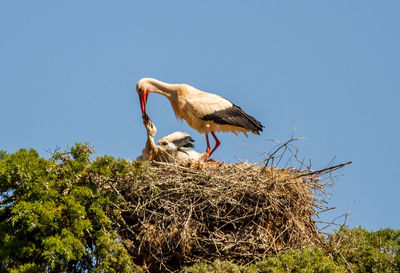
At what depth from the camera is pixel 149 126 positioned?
471 inches

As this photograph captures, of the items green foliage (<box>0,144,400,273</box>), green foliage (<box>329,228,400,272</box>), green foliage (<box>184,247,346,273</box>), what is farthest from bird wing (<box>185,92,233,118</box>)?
green foliage (<box>184,247,346,273</box>)

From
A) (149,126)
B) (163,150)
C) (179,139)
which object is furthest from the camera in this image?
(179,139)

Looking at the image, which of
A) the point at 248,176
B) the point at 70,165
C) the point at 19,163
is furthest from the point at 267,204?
the point at 19,163

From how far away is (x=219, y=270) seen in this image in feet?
29.9

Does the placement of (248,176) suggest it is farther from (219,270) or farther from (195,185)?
(219,270)

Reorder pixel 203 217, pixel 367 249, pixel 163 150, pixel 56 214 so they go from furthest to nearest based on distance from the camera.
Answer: pixel 163 150, pixel 367 249, pixel 203 217, pixel 56 214

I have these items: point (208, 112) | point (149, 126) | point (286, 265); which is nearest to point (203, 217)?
point (286, 265)

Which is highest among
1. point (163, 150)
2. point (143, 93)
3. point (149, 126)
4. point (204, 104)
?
point (143, 93)

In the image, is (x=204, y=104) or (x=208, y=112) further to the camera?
(x=204, y=104)

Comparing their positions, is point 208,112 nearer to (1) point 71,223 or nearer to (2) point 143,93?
(2) point 143,93

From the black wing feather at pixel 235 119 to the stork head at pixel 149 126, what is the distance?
3.69 feet

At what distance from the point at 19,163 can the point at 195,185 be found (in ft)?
8.76

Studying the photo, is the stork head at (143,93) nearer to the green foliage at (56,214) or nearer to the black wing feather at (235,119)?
the black wing feather at (235,119)

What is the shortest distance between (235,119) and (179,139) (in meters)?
1.16
